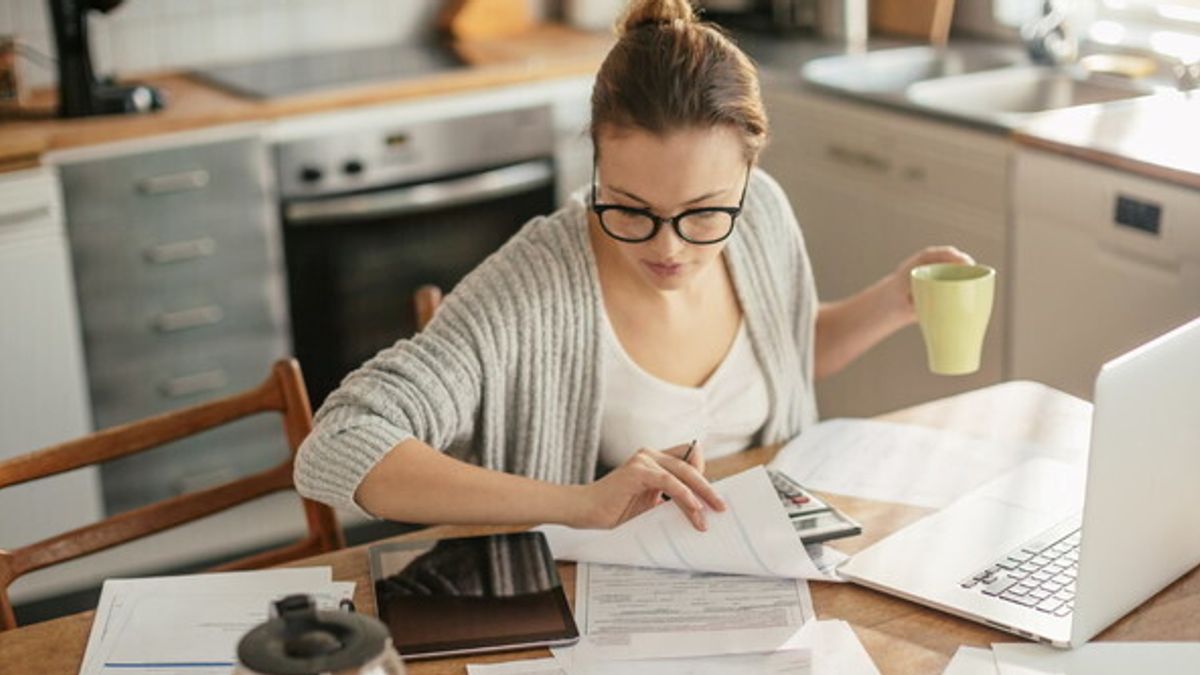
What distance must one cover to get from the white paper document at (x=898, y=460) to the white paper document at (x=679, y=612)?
26cm

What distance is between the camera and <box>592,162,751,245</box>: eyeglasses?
1827 millimetres

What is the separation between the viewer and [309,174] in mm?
3521

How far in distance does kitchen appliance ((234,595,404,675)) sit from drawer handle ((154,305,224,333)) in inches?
94.9

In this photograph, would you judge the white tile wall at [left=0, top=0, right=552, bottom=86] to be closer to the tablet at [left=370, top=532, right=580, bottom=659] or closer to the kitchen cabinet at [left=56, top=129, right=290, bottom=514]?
the kitchen cabinet at [left=56, top=129, right=290, bottom=514]

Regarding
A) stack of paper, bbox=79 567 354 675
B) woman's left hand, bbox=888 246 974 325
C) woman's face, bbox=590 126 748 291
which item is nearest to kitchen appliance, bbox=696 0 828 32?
woman's left hand, bbox=888 246 974 325

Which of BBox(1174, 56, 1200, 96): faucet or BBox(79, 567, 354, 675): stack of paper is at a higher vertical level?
BBox(1174, 56, 1200, 96): faucet

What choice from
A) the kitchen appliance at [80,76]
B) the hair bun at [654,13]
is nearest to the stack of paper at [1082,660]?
the hair bun at [654,13]

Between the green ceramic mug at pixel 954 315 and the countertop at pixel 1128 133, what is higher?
the green ceramic mug at pixel 954 315

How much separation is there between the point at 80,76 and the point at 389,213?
2.34 ft

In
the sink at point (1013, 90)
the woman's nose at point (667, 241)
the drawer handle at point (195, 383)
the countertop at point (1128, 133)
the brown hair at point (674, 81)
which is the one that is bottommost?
the drawer handle at point (195, 383)

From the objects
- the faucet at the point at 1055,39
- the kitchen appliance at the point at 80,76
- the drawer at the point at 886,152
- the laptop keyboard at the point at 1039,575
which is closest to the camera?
the laptop keyboard at the point at 1039,575

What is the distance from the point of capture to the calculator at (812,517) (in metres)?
1.75

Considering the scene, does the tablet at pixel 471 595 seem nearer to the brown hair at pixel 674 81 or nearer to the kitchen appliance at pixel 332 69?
the brown hair at pixel 674 81

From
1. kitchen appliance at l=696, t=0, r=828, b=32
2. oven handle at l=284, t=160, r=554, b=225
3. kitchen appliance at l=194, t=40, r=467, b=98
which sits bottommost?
oven handle at l=284, t=160, r=554, b=225
